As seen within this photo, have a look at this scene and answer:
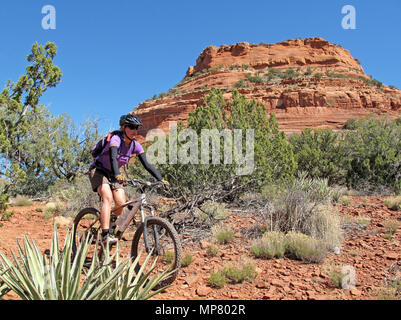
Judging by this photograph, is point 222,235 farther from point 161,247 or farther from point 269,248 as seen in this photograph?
point 161,247

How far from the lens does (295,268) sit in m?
3.95

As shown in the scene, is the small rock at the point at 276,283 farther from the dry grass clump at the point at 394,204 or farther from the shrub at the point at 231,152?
the dry grass clump at the point at 394,204

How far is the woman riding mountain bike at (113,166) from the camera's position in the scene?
3641 millimetres

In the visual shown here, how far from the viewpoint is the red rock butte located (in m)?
41.7

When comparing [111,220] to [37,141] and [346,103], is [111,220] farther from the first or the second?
[346,103]

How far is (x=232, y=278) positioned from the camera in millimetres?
3578

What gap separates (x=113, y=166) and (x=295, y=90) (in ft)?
144

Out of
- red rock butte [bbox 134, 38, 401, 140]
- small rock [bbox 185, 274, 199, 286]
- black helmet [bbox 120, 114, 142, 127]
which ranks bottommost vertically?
small rock [bbox 185, 274, 199, 286]

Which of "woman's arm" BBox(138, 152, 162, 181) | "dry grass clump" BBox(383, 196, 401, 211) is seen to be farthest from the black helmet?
"dry grass clump" BBox(383, 196, 401, 211)

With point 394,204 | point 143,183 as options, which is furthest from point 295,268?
point 394,204

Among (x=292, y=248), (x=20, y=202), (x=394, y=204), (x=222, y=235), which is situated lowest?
(x=292, y=248)

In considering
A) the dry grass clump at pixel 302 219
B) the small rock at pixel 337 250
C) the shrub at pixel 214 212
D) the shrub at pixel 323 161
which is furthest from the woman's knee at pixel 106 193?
the shrub at pixel 323 161

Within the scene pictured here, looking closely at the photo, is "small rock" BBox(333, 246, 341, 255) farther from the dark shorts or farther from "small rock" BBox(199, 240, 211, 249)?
the dark shorts

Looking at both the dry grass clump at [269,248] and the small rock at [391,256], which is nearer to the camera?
the small rock at [391,256]
